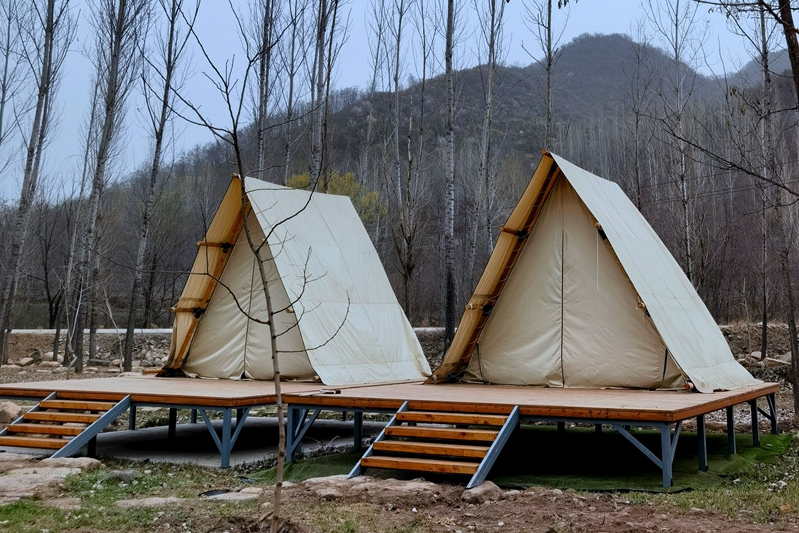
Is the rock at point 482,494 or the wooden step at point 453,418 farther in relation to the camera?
the wooden step at point 453,418

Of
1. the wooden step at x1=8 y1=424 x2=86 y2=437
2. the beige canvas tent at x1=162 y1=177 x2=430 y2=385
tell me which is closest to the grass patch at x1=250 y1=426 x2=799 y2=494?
the wooden step at x1=8 y1=424 x2=86 y2=437

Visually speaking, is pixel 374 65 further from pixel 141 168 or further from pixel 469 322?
pixel 141 168

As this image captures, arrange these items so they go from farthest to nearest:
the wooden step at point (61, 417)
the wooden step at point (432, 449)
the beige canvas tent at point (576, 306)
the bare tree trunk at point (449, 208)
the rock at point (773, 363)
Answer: the rock at point (773, 363) < the bare tree trunk at point (449, 208) < the beige canvas tent at point (576, 306) < the wooden step at point (61, 417) < the wooden step at point (432, 449)

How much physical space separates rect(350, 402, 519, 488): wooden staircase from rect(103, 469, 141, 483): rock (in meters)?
1.83

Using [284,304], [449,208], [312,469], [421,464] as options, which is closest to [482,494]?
[421,464]

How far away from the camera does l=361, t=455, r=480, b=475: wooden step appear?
225 inches

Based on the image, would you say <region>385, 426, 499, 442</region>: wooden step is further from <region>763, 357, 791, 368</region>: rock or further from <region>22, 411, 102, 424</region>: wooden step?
<region>763, 357, 791, 368</region>: rock

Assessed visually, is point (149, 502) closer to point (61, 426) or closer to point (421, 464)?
point (421, 464)

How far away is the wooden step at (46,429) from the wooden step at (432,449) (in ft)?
9.85

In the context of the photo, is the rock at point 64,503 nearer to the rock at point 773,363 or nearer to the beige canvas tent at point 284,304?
the beige canvas tent at point 284,304

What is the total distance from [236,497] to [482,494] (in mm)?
1735

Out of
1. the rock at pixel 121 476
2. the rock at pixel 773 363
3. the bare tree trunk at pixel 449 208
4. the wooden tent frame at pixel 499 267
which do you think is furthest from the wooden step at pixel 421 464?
the rock at pixel 773 363

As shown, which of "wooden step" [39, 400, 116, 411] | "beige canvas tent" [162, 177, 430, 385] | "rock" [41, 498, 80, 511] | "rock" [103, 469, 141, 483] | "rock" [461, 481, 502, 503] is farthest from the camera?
"beige canvas tent" [162, 177, 430, 385]

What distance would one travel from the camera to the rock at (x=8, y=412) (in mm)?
9320
